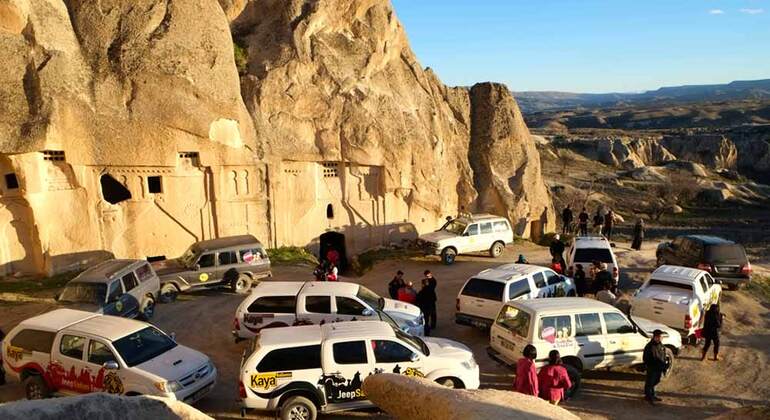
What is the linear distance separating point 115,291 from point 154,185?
7008 mm

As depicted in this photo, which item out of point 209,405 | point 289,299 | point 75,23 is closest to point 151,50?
point 75,23

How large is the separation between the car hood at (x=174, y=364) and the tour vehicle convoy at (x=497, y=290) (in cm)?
683

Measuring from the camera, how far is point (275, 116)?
23.2 metres

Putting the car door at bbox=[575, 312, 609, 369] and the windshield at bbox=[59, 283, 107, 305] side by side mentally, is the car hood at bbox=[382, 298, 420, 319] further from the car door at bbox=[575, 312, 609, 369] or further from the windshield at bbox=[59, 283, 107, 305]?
the windshield at bbox=[59, 283, 107, 305]

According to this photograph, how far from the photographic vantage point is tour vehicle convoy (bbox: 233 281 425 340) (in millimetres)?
13227

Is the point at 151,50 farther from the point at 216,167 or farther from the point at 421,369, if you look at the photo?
the point at 421,369

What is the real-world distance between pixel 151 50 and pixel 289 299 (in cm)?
1232

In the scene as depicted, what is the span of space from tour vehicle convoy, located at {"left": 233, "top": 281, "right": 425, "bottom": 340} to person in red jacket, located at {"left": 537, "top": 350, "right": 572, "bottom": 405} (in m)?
3.92

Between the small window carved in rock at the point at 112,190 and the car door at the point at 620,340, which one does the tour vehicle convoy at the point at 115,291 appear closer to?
the small window carved in rock at the point at 112,190

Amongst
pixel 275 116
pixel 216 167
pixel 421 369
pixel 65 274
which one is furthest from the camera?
pixel 275 116

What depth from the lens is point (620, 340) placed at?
11.8 metres

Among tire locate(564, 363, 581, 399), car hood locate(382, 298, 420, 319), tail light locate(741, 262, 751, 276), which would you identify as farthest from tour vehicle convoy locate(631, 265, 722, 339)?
car hood locate(382, 298, 420, 319)

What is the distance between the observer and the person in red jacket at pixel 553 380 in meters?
10.0

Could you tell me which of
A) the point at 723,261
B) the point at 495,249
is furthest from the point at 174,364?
the point at 723,261
